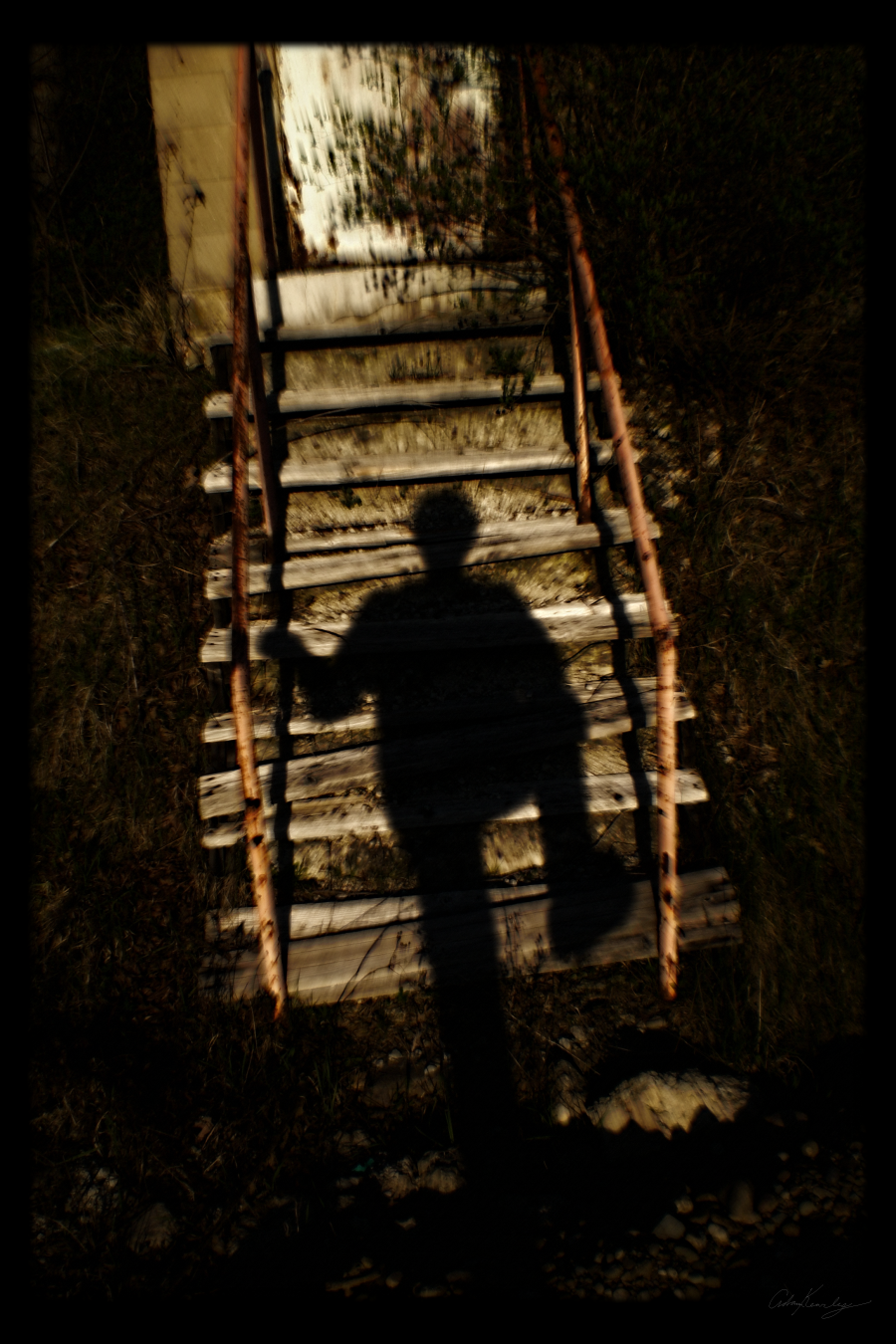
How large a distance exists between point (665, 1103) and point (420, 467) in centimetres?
320

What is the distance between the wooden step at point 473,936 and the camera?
2588 millimetres

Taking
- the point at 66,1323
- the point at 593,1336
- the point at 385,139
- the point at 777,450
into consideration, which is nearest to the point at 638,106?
the point at 385,139

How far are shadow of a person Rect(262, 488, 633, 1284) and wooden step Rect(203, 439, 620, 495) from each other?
0.45ft

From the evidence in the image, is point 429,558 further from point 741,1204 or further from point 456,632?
point 741,1204

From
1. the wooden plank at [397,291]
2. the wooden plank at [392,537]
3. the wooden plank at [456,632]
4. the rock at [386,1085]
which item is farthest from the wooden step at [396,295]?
the rock at [386,1085]

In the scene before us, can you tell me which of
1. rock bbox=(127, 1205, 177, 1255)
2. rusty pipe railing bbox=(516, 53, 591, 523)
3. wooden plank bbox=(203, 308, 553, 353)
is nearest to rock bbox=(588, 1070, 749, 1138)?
rock bbox=(127, 1205, 177, 1255)

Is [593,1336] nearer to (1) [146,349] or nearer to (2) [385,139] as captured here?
(1) [146,349]

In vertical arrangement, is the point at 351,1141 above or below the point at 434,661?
below

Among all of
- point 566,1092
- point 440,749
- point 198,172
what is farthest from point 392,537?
point 198,172

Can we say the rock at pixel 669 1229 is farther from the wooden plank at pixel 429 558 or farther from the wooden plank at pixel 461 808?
the wooden plank at pixel 429 558

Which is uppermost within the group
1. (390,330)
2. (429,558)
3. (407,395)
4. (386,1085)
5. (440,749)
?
(390,330)

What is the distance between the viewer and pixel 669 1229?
1.99m

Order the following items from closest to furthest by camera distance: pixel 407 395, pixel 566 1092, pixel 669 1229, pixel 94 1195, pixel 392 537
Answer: pixel 669 1229 < pixel 94 1195 < pixel 566 1092 < pixel 392 537 < pixel 407 395

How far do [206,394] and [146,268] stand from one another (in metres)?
1.36
